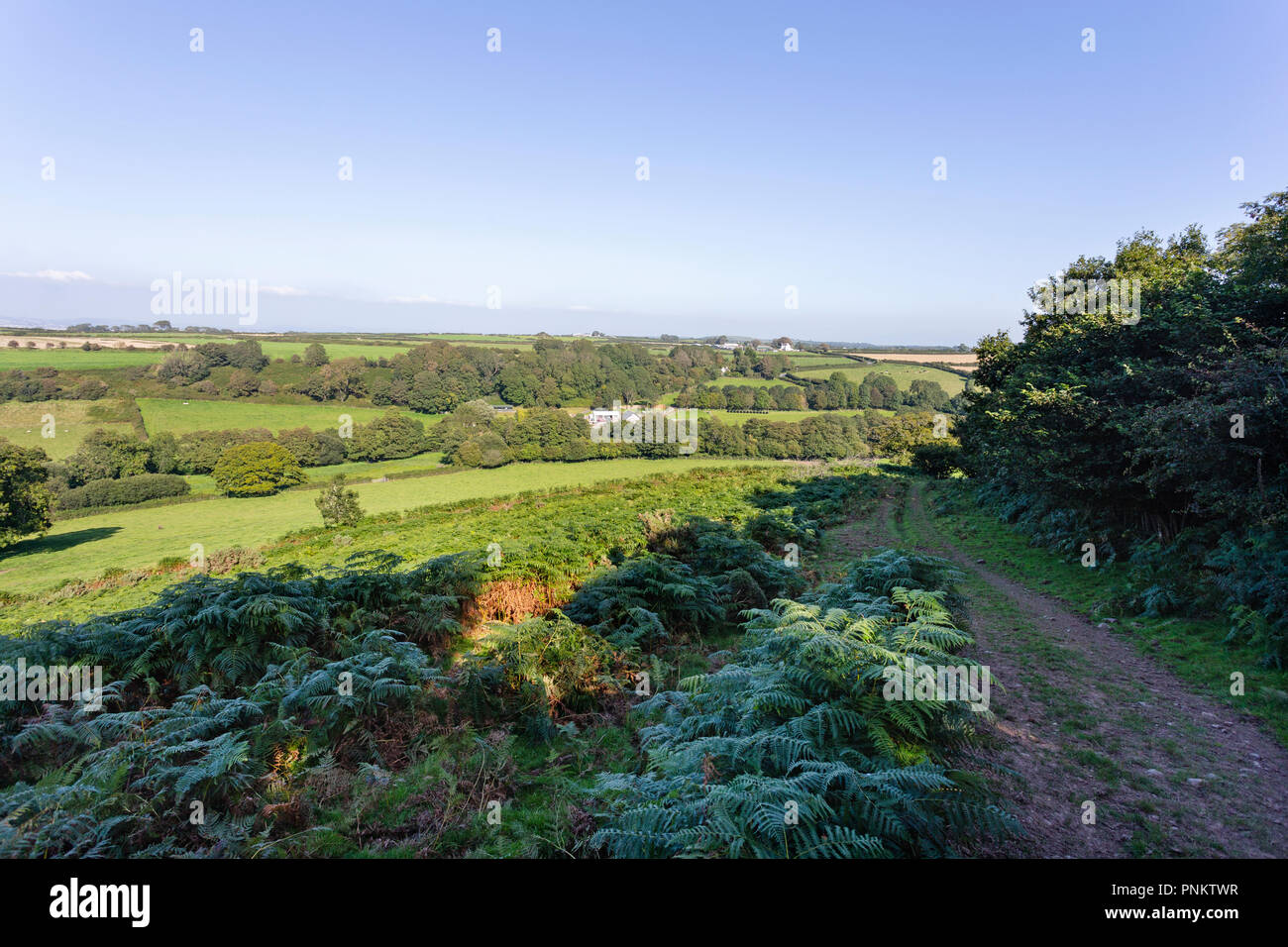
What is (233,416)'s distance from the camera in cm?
7181

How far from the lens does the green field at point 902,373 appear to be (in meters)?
107

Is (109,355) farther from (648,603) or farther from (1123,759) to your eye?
(1123,759)

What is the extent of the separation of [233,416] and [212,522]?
128 feet

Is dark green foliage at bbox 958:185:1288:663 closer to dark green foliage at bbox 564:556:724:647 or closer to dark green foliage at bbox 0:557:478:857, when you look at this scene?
dark green foliage at bbox 564:556:724:647

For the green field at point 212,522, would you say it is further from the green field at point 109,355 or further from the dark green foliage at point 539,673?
the green field at point 109,355

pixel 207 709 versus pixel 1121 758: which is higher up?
pixel 207 709

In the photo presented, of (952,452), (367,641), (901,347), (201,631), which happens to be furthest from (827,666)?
(901,347)

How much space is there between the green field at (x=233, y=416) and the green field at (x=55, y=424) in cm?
368

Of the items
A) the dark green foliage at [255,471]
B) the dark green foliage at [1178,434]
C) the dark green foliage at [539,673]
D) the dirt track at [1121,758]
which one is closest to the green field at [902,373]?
the dark green foliage at [255,471]

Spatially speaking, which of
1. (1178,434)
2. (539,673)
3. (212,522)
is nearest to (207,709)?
(539,673)

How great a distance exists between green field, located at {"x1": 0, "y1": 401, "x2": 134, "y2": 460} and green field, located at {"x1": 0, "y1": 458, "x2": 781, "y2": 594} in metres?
22.3

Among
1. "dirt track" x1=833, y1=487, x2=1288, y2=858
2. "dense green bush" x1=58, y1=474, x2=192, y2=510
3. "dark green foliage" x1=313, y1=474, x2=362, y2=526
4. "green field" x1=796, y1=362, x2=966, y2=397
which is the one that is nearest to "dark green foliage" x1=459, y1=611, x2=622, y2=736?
"dirt track" x1=833, y1=487, x2=1288, y2=858

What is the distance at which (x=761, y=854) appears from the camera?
10.3 ft
